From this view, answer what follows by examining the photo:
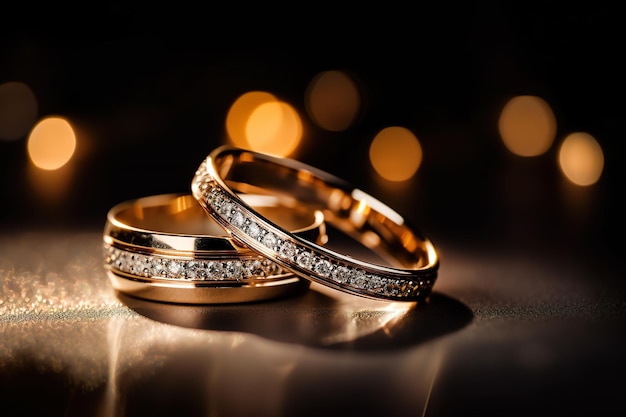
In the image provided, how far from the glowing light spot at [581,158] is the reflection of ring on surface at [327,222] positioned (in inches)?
40.7

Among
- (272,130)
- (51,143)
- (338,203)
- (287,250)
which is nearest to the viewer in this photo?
(287,250)

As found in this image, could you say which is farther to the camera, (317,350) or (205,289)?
(205,289)

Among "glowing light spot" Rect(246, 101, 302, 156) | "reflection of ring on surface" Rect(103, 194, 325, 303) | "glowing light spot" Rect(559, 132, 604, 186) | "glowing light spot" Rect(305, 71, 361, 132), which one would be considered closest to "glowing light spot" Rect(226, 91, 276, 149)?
"glowing light spot" Rect(246, 101, 302, 156)

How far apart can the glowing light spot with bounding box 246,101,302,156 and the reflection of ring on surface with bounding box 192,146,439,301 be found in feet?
3.47

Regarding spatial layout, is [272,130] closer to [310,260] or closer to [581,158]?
[581,158]

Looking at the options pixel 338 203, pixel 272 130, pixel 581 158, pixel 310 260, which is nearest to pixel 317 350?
pixel 310 260

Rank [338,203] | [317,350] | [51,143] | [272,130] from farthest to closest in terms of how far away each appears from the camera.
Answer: [272,130], [51,143], [338,203], [317,350]


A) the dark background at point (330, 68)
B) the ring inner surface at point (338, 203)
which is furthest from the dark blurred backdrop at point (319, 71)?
the ring inner surface at point (338, 203)

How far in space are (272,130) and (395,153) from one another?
464mm

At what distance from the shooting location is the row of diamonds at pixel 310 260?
1.09m

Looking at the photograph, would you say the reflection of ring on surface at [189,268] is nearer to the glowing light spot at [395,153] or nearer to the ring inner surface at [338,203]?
the ring inner surface at [338,203]

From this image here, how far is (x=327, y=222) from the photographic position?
1671 mm

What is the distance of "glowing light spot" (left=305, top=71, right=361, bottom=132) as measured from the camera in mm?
2686

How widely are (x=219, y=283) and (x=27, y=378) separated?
0.33 m
